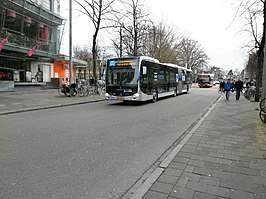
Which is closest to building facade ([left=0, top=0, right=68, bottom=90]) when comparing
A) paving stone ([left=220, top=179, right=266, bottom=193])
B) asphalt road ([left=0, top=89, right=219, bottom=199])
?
asphalt road ([left=0, top=89, right=219, bottom=199])

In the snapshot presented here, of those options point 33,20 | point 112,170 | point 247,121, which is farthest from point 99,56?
point 112,170

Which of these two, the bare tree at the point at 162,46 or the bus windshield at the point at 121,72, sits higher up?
the bare tree at the point at 162,46

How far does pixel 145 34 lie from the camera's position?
80.3 ft

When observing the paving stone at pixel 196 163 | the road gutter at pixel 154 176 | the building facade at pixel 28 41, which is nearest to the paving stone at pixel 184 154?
the road gutter at pixel 154 176

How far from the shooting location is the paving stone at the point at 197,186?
3.26m

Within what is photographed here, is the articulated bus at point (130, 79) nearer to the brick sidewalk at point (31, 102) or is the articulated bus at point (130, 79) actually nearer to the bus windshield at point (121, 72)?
the bus windshield at point (121, 72)

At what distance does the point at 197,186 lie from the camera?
335 cm

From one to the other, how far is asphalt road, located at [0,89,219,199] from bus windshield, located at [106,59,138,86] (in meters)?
5.79

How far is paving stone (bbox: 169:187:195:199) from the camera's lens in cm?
307

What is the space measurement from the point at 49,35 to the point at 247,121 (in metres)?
25.8

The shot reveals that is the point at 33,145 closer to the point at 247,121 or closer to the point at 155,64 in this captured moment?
the point at 247,121

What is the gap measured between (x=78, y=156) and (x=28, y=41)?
2232 centimetres

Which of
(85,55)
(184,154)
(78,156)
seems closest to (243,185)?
(184,154)

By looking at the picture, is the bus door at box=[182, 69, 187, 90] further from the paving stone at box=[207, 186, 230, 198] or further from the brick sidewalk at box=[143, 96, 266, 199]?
the paving stone at box=[207, 186, 230, 198]
